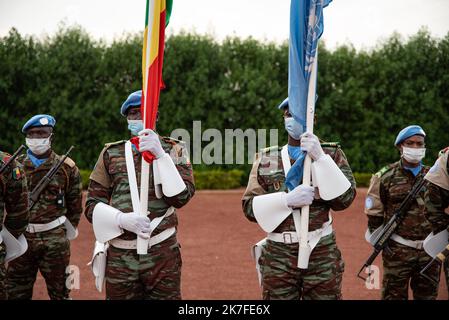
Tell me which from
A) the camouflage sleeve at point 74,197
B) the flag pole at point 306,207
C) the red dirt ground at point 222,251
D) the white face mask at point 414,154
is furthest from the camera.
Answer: the red dirt ground at point 222,251

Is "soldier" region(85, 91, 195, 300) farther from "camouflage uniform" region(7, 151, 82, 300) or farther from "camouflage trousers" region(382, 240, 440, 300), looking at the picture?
"camouflage trousers" region(382, 240, 440, 300)

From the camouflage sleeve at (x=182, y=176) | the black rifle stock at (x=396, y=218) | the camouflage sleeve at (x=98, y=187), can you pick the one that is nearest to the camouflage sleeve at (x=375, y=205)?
the black rifle stock at (x=396, y=218)

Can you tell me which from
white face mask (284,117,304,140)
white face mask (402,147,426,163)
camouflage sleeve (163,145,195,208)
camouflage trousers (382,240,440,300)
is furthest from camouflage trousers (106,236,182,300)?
white face mask (402,147,426,163)

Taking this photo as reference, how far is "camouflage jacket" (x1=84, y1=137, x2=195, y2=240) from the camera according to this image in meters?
4.16

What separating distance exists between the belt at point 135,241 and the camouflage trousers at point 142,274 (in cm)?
3

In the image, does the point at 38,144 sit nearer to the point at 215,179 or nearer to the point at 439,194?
the point at 439,194

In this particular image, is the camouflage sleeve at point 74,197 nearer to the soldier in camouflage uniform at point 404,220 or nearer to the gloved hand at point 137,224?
the gloved hand at point 137,224

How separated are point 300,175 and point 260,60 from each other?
1273 cm

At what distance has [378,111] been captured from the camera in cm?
1627

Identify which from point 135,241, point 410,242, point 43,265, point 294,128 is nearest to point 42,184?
point 43,265

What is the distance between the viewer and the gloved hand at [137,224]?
13.0 ft

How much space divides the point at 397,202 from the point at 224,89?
11.0m

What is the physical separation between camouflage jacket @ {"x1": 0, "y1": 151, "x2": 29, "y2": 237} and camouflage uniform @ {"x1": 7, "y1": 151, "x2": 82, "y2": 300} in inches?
54.9

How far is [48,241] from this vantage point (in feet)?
18.7
